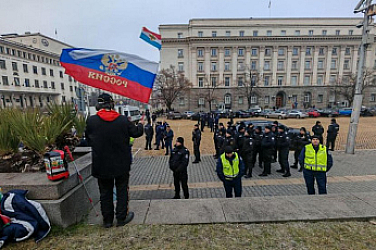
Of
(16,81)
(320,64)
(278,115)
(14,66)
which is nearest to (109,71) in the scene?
(278,115)

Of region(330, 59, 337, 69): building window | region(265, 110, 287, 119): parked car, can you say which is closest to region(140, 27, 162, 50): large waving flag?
region(265, 110, 287, 119): parked car

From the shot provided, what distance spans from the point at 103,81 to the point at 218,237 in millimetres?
3501

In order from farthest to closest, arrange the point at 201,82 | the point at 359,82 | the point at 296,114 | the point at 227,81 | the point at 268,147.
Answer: the point at 227,81, the point at 201,82, the point at 296,114, the point at 359,82, the point at 268,147

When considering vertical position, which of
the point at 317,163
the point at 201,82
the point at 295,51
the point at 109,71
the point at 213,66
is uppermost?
the point at 295,51

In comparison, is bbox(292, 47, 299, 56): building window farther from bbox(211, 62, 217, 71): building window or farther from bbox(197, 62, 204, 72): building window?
bbox(197, 62, 204, 72): building window

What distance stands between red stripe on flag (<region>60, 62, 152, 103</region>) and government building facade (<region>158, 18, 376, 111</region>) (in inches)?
1809

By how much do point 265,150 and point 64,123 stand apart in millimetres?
6063

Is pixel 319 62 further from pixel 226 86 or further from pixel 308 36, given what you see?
pixel 226 86

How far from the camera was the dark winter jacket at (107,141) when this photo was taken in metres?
2.43

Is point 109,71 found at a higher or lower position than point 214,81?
lower

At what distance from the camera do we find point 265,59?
5066cm

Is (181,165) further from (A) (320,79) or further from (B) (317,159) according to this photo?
(A) (320,79)

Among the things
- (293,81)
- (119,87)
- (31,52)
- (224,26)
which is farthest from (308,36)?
(31,52)

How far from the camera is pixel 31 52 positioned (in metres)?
47.8
